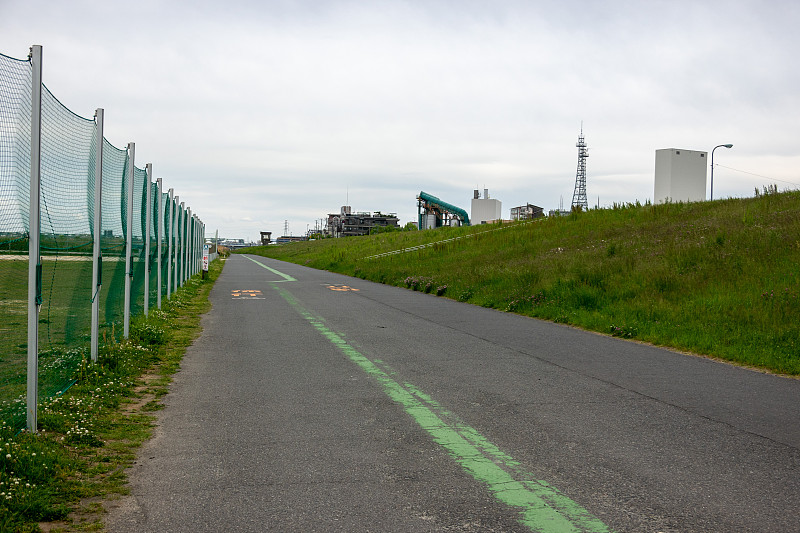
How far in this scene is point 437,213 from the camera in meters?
87.2

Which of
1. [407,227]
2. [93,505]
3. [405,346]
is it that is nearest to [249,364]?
[405,346]

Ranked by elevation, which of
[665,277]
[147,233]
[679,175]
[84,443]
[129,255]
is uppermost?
[679,175]

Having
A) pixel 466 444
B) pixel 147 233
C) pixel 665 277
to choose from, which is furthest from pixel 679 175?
pixel 466 444

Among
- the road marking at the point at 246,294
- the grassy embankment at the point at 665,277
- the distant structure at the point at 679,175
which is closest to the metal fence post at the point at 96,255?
the grassy embankment at the point at 665,277

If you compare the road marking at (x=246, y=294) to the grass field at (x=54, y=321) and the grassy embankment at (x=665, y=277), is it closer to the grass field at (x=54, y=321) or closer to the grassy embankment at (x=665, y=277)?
the grassy embankment at (x=665, y=277)

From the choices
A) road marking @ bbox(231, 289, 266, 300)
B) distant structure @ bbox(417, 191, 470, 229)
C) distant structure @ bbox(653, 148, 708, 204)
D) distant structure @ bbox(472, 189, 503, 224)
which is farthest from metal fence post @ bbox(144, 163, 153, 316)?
distant structure @ bbox(417, 191, 470, 229)

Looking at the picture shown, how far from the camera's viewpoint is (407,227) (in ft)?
273

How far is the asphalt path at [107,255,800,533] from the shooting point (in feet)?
12.4

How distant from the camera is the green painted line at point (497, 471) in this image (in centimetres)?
365

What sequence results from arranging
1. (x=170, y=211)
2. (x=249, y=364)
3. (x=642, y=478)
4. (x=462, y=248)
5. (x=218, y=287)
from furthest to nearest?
(x=462, y=248) → (x=218, y=287) → (x=170, y=211) → (x=249, y=364) → (x=642, y=478)

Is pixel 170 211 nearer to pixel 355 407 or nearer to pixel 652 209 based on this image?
pixel 355 407

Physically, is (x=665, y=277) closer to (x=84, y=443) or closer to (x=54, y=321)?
(x=54, y=321)

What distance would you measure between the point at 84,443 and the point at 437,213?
82946 mm

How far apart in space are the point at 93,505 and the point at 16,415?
64.8 inches
